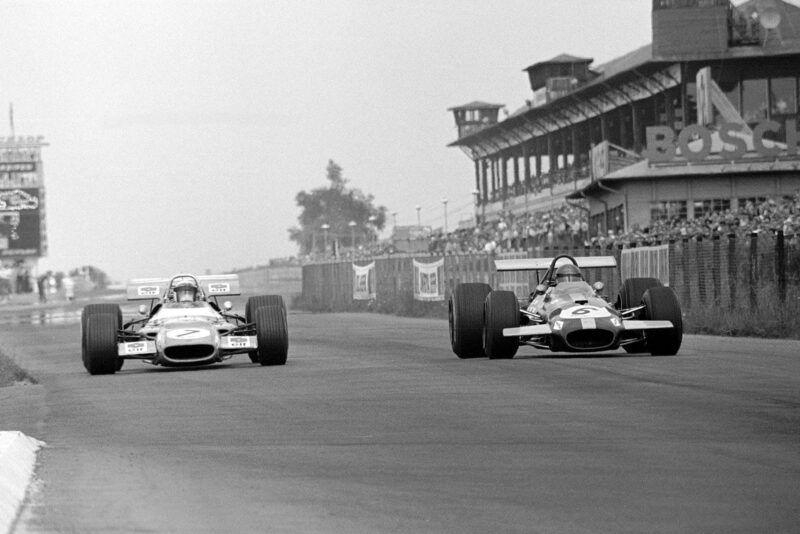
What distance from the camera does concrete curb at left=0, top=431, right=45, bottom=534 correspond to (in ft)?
25.3

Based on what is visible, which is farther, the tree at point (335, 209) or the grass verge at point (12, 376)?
the tree at point (335, 209)

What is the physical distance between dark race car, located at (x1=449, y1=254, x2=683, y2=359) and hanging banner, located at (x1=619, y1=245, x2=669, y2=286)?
32.8 feet

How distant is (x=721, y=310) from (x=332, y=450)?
1814cm

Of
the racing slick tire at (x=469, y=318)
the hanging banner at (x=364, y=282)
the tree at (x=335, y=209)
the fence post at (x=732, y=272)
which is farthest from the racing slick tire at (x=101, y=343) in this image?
the tree at (x=335, y=209)

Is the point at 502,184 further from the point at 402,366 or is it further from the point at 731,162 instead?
the point at 402,366

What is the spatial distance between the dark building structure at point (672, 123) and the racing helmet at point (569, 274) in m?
28.7

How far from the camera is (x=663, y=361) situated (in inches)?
741

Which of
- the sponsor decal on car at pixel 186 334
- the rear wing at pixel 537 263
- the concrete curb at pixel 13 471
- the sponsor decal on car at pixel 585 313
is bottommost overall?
the concrete curb at pixel 13 471

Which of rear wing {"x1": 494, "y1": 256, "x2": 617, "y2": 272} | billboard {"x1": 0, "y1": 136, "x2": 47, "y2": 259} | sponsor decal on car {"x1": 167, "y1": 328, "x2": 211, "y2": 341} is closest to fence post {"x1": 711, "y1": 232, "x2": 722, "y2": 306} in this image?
rear wing {"x1": 494, "y1": 256, "x2": 617, "y2": 272}

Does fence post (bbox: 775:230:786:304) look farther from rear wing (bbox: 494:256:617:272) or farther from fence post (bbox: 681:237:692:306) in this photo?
rear wing (bbox: 494:256:617:272)

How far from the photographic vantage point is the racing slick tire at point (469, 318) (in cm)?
2025

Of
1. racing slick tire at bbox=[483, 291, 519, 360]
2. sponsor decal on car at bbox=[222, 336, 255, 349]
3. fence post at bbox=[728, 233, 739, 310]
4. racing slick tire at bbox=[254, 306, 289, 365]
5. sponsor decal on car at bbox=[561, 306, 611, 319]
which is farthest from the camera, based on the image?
fence post at bbox=[728, 233, 739, 310]

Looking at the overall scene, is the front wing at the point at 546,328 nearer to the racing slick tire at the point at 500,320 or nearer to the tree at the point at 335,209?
the racing slick tire at the point at 500,320

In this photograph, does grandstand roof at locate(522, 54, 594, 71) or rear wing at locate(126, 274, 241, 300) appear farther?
grandstand roof at locate(522, 54, 594, 71)
